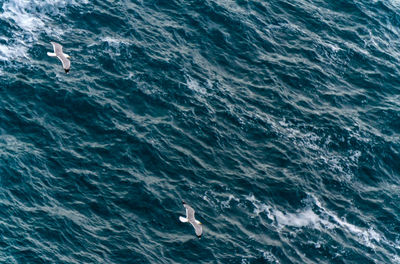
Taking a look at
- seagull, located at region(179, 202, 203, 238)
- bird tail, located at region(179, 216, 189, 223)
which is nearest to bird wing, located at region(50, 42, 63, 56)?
seagull, located at region(179, 202, 203, 238)

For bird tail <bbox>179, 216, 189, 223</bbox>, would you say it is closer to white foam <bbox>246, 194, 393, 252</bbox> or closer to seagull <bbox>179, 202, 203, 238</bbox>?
seagull <bbox>179, 202, 203, 238</bbox>

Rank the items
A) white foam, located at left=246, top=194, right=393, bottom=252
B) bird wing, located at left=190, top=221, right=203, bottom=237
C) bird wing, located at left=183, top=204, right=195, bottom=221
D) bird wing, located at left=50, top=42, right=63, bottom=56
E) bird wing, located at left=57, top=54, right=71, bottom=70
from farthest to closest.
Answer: bird wing, located at left=50, top=42, right=63, bottom=56 < bird wing, located at left=57, top=54, right=71, bottom=70 < white foam, located at left=246, top=194, right=393, bottom=252 < bird wing, located at left=183, top=204, right=195, bottom=221 < bird wing, located at left=190, top=221, right=203, bottom=237

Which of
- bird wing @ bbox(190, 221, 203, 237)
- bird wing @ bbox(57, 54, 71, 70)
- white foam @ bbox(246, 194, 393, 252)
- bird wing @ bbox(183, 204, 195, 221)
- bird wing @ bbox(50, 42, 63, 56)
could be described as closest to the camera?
bird wing @ bbox(190, 221, 203, 237)

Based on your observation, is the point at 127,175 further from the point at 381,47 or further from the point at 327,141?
the point at 381,47

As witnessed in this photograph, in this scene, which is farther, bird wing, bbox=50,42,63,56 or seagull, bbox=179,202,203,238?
bird wing, bbox=50,42,63,56

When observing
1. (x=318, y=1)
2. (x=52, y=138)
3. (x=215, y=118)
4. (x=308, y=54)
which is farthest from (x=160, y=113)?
(x=318, y=1)

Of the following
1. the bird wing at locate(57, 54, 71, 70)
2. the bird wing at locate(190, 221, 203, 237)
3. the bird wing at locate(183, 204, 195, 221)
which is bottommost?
the bird wing at locate(190, 221, 203, 237)

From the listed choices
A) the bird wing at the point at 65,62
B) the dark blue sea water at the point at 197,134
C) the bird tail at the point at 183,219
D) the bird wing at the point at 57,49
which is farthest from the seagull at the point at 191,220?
the bird wing at the point at 57,49

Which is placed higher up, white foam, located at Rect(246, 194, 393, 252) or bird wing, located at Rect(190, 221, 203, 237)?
white foam, located at Rect(246, 194, 393, 252)

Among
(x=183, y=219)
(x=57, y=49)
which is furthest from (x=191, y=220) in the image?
(x=57, y=49)
